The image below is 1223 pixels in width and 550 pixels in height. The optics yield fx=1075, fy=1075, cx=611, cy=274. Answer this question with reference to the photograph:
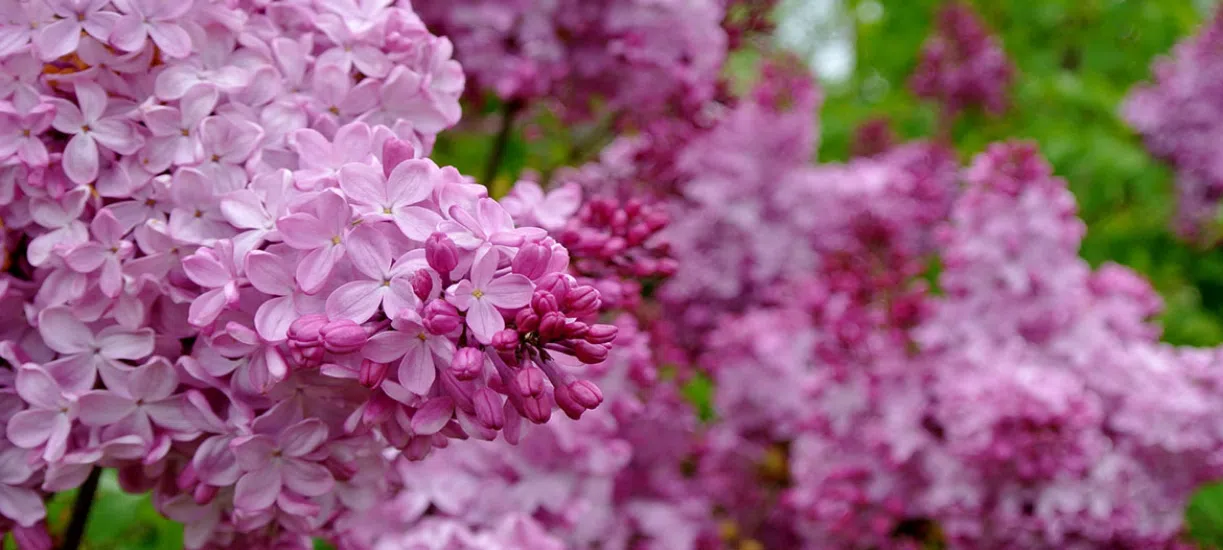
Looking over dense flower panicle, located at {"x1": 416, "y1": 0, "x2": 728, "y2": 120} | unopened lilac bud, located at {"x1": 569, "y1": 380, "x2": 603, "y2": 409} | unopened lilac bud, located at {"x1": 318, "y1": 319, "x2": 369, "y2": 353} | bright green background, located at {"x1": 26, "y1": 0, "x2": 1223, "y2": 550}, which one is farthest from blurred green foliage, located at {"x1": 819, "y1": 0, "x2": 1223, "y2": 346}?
unopened lilac bud, located at {"x1": 318, "y1": 319, "x2": 369, "y2": 353}

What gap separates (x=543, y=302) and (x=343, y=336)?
10 cm

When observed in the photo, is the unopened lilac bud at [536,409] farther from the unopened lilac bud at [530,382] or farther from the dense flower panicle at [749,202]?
the dense flower panicle at [749,202]

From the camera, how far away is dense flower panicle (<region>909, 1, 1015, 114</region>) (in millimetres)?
2939

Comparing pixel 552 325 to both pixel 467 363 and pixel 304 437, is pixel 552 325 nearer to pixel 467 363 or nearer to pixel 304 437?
pixel 467 363

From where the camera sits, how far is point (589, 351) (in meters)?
0.58

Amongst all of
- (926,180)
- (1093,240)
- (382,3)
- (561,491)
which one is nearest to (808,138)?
(926,180)

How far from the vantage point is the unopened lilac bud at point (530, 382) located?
1.86 ft

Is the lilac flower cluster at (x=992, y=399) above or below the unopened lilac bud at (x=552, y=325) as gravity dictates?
above

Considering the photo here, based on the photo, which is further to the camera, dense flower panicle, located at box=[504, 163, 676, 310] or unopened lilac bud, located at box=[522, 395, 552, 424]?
dense flower panicle, located at box=[504, 163, 676, 310]

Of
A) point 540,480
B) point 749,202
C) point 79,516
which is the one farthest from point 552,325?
point 749,202

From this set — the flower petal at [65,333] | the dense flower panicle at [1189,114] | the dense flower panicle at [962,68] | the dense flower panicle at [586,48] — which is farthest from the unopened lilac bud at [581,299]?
the dense flower panicle at [1189,114]

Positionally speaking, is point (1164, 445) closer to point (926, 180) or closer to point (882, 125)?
point (926, 180)

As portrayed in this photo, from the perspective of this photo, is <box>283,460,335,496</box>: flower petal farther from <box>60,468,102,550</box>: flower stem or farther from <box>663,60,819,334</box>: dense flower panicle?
<box>663,60,819,334</box>: dense flower panicle

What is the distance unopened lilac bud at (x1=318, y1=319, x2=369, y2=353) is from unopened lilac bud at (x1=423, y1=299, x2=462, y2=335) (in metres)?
0.03
